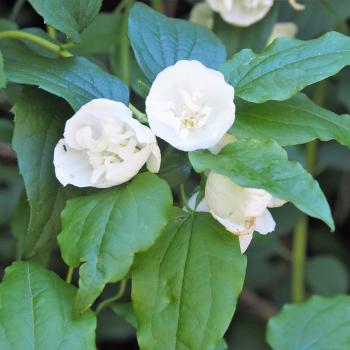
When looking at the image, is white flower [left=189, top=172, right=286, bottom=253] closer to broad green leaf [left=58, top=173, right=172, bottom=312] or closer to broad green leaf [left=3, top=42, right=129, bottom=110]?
broad green leaf [left=58, top=173, right=172, bottom=312]

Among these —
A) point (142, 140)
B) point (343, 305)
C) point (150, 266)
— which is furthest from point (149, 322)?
point (343, 305)

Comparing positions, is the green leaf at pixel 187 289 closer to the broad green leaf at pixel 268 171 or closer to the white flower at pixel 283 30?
the broad green leaf at pixel 268 171

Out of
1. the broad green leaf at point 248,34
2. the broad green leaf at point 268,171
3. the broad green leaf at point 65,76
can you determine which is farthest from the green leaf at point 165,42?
the broad green leaf at point 248,34

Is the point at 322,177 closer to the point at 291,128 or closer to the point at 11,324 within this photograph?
the point at 291,128

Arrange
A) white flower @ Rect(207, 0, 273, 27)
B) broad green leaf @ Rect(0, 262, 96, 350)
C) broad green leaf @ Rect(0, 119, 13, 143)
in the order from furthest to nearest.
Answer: white flower @ Rect(207, 0, 273, 27) < broad green leaf @ Rect(0, 119, 13, 143) < broad green leaf @ Rect(0, 262, 96, 350)

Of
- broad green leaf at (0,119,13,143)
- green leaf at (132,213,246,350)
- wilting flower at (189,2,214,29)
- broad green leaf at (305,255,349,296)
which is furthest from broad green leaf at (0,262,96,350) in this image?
broad green leaf at (305,255,349,296)

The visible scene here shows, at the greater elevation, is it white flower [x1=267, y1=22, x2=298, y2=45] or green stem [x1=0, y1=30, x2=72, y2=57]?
green stem [x1=0, y1=30, x2=72, y2=57]

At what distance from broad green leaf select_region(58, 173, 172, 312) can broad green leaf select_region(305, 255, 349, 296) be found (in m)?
0.95

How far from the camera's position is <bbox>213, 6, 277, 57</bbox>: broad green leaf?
3.96ft

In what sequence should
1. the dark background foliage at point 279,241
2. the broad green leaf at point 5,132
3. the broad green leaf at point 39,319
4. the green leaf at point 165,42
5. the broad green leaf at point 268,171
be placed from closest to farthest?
1. the broad green leaf at point 268,171
2. the broad green leaf at point 39,319
3. the green leaf at point 165,42
4. the broad green leaf at point 5,132
5. the dark background foliage at point 279,241

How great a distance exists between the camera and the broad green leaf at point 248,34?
1207mm

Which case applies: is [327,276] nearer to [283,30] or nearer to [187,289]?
[283,30]

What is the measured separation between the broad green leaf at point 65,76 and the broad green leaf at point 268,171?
5.7 inches

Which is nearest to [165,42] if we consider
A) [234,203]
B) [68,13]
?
[68,13]
